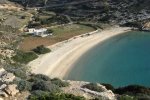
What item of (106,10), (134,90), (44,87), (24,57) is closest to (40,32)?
(24,57)

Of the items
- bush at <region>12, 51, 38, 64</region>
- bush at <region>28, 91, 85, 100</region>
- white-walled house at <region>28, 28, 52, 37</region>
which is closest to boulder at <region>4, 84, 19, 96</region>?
bush at <region>28, 91, 85, 100</region>

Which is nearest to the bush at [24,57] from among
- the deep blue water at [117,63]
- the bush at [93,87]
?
the deep blue water at [117,63]

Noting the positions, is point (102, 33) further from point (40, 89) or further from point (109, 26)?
point (40, 89)

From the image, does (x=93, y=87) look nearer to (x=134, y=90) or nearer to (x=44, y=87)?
(x=134, y=90)

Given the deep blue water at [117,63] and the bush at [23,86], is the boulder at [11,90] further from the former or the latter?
the deep blue water at [117,63]

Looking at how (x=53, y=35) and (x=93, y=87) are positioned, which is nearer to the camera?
(x=93, y=87)

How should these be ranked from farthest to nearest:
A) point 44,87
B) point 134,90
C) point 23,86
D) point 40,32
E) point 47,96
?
point 40,32
point 134,90
point 44,87
point 23,86
point 47,96
